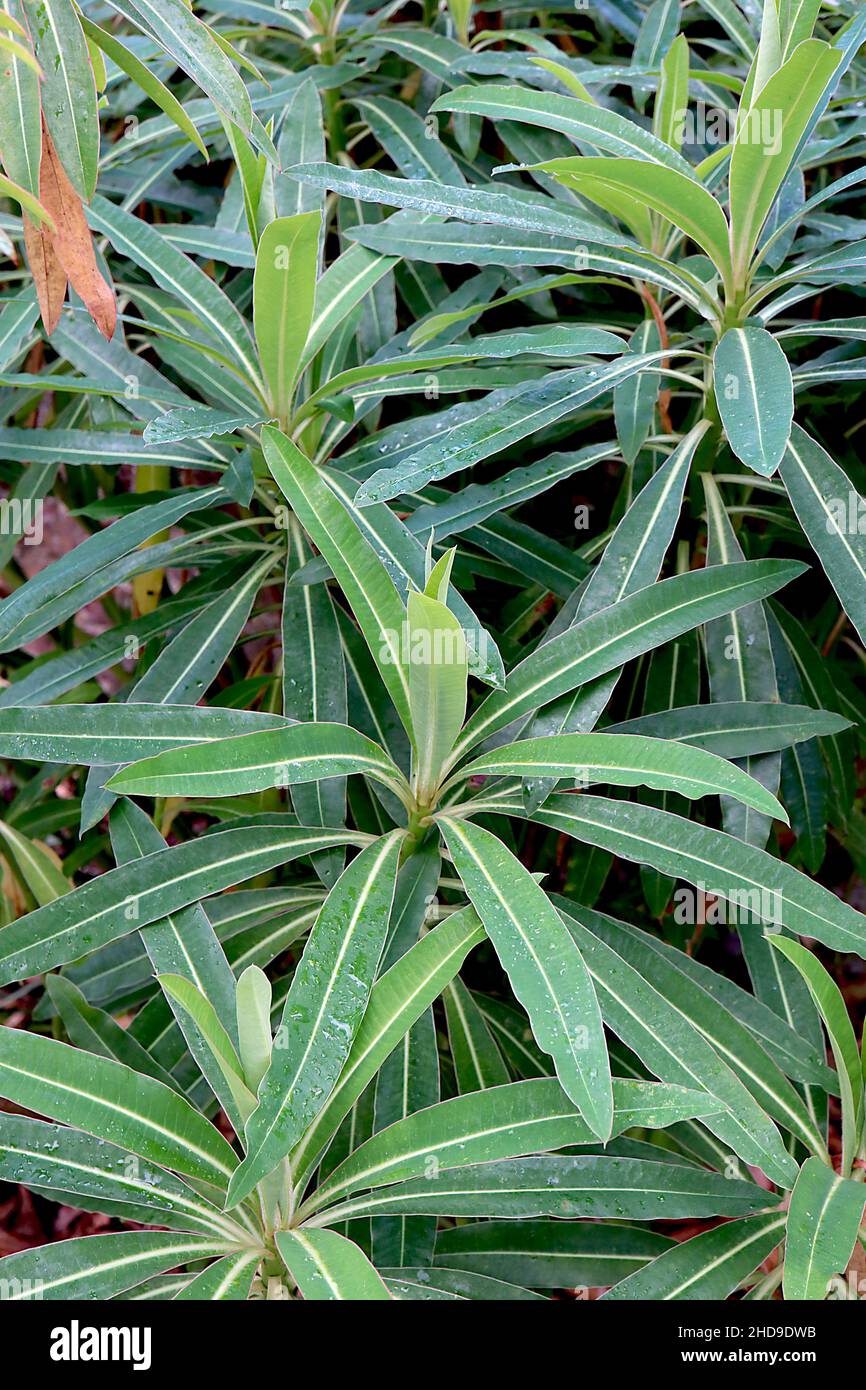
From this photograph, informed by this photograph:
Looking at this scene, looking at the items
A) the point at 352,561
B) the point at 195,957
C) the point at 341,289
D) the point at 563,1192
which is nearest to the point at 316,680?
the point at 352,561

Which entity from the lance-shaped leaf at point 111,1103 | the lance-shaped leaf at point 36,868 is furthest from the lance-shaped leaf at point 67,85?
the lance-shaped leaf at point 36,868

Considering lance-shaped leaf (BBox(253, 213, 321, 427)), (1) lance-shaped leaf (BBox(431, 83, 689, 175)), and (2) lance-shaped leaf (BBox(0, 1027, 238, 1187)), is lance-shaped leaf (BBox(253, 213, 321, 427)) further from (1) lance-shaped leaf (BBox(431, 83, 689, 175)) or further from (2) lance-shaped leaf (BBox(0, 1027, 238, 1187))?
(2) lance-shaped leaf (BBox(0, 1027, 238, 1187))

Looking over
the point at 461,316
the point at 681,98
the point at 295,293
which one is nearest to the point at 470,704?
the point at 461,316

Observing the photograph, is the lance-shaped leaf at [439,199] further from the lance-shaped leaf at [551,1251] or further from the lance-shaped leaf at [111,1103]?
the lance-shaped leaf at [551,1251]

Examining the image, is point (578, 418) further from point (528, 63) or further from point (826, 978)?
point (826, 978)

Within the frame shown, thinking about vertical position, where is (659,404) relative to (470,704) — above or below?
above
